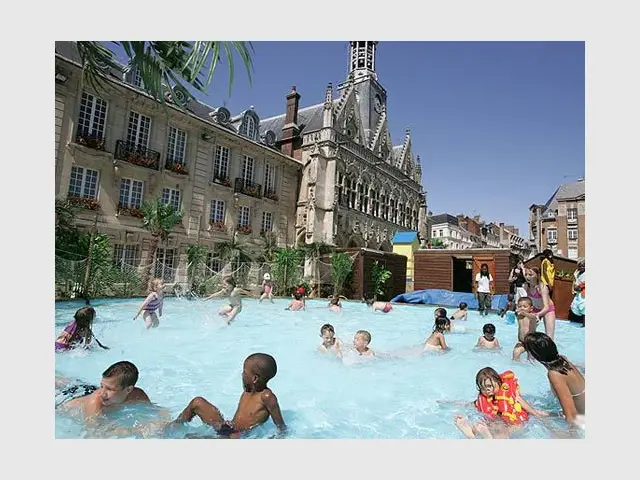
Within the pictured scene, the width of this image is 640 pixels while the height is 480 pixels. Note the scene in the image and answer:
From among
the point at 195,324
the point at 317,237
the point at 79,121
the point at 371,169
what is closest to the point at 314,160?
the point at 317,237

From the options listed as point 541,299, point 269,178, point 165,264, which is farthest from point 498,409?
A: point 269,178

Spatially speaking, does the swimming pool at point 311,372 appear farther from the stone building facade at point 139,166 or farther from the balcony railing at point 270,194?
the balcony railing at point 270,194

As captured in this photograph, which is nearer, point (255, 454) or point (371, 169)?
point (255, 454)

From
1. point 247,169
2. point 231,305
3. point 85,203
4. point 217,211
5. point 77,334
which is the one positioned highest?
point 247,169

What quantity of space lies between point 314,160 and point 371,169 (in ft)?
20.9

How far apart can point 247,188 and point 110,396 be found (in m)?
11.8

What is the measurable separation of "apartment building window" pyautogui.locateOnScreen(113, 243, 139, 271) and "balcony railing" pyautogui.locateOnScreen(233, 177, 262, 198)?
17.7 feet

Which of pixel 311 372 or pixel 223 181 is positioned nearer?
pixel 311 372

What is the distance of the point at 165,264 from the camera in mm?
10336

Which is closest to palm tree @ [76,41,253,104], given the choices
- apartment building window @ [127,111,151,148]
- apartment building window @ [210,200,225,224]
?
apartment building window @ [127,111,151,148]

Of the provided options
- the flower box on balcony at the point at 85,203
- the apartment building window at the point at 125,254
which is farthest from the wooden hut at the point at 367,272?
the flower box on balcony at the point at 85,203

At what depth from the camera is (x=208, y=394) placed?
13.5 feet

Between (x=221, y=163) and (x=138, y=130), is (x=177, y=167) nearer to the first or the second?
(x=138, y=130)

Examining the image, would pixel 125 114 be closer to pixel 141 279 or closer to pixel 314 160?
pixel 141 279
